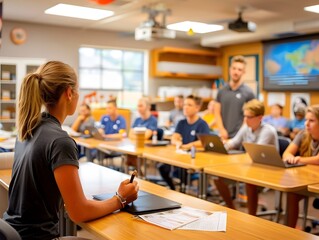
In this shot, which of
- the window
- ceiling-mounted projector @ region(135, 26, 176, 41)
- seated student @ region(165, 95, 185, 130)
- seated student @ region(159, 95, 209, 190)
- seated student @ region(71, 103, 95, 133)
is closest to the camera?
seated student @ region(159, 95, 209, 190)

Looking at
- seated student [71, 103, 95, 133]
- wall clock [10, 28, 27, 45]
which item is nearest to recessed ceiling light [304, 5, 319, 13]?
seated student [71, 103, 95, 133]

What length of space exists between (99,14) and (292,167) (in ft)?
14.1

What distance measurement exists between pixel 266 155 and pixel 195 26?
4.62 m

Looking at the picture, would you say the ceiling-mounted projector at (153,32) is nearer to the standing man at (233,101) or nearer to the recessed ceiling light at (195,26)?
the recessed ceiling light at (195,26)

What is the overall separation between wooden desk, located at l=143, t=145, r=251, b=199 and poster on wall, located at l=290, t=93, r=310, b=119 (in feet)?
15.1

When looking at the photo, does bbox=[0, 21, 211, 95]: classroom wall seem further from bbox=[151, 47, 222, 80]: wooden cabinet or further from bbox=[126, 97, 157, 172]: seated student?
bbox=[126, 97, 157, 172]: seated student

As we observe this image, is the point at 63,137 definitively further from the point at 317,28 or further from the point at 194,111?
the point at 317,28

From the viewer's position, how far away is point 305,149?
11.0ft

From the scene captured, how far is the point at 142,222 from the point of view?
166cm

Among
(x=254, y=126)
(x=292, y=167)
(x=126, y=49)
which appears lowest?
(x=292, y=167)

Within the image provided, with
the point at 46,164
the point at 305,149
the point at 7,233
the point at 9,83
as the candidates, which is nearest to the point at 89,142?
the point at 305,149

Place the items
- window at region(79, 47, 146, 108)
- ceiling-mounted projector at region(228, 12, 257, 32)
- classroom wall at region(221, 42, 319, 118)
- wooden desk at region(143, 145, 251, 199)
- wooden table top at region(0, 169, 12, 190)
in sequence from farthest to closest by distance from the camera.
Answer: window at region(79, 47, 146, 108)
classroom wall at region(221, 42, 319, 118)
ceiling-mounted projector at region(228, 12, 257, 32)
wooden desk at region(143, 145, 251, 199)
wooden table top at region(0, 169, 12, 190)

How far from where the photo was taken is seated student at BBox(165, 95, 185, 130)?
7.18m

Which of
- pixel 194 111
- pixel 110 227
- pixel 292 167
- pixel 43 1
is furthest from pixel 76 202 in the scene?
pixel 43 1
